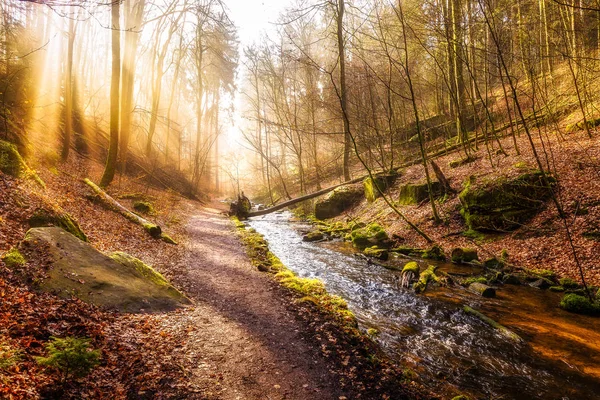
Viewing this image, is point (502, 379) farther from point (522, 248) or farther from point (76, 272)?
point (76, 272)

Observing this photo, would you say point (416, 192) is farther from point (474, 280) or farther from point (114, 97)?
point (114, 97)

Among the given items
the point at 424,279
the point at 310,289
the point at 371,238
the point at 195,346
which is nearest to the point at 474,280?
the point at 424,279

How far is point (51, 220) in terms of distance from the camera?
6.26 meters

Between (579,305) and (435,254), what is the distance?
13.0 ft

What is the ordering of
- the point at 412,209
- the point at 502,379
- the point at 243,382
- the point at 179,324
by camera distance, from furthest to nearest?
the point at 412,209 → the point at 179,324 → the point at 502,379 → the point at 243,382

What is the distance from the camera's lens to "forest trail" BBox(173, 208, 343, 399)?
11.5 ft

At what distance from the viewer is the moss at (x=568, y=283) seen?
22.0ft

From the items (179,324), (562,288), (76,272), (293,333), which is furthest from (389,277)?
(76,272)

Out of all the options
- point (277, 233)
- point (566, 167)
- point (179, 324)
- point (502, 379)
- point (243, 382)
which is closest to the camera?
point (243, 382)

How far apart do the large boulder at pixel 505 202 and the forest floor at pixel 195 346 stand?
7112 mm

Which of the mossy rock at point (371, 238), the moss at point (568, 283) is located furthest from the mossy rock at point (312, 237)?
the moss at point (568, 283)

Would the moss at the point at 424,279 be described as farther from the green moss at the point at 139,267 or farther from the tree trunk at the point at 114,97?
the tree trunk at the point at 114,97

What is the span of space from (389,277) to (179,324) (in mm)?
5551

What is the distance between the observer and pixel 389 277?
27.3 ft
